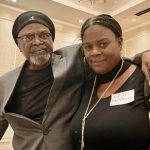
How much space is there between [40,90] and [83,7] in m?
4.50

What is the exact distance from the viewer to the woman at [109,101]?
3.68 ft

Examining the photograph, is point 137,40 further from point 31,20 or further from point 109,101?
point 109,101

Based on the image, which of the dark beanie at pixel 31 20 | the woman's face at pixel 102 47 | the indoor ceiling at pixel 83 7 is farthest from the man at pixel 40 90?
the indoor ceiling at pixel 83 7

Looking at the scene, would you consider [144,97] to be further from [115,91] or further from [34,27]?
[34,27]

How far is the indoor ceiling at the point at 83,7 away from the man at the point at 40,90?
12.6 feet

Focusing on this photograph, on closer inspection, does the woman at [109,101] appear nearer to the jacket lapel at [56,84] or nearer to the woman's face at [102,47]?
the woman's face at [102,47]

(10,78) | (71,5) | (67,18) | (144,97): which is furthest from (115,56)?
(67,18)

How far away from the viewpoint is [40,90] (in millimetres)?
1521

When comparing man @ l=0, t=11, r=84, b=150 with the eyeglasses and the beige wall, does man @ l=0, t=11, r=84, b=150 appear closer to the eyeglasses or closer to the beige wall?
the eyeglasses

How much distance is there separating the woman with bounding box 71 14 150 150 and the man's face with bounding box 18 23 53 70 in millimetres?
317

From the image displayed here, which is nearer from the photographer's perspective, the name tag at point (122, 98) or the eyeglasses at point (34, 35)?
the name tag at point (122, 98)

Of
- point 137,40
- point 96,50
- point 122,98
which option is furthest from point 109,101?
point 137,40

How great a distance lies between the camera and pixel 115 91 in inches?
50.3

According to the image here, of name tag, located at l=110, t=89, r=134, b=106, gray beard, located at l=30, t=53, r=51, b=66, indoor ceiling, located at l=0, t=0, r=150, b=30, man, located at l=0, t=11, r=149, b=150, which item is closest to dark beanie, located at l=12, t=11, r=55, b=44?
man, located at l=0, t=11, r=149, b=150
